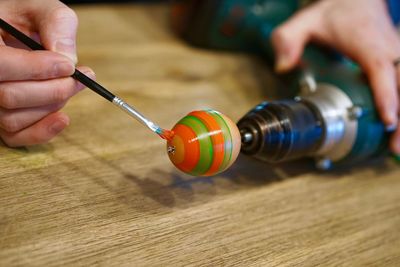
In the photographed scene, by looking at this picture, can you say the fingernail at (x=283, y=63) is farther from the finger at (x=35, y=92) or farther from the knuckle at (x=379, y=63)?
the finger at (x=35, y=92)

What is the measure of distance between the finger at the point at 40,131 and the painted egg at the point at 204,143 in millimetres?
114

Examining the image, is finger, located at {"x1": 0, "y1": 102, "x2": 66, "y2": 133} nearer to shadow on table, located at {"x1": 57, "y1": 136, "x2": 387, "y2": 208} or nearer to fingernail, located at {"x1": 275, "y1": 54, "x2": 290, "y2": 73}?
shadow on table, located at {"x1": 57, "y1": 136, "x2": 387, "y2": 208}

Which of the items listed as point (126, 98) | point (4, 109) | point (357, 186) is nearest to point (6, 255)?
point (4, 109)

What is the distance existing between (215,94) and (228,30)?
0.15 meters

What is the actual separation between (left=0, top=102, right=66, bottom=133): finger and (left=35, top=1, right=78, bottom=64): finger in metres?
0.05

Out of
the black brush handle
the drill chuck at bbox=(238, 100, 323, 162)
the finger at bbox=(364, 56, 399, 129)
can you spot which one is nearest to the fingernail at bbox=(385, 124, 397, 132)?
the finger at bbox=(364, 56, 399, 129)

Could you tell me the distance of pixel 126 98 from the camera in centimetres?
57

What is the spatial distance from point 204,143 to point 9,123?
7.1 inches

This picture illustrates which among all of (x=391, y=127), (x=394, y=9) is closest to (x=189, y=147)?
(x=391, y=127)

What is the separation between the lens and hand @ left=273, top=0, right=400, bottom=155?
1.83 ft

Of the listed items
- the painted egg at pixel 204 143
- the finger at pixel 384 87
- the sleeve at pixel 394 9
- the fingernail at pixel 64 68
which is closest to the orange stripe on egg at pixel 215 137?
the painted egg at pixel 204 143

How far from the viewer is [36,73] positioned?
0.36 m

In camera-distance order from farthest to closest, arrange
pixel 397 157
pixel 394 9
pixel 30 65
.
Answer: pixel 394 9
pixel 397 157
pixel 30 65

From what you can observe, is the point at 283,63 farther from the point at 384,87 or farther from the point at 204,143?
the point at 204,143
